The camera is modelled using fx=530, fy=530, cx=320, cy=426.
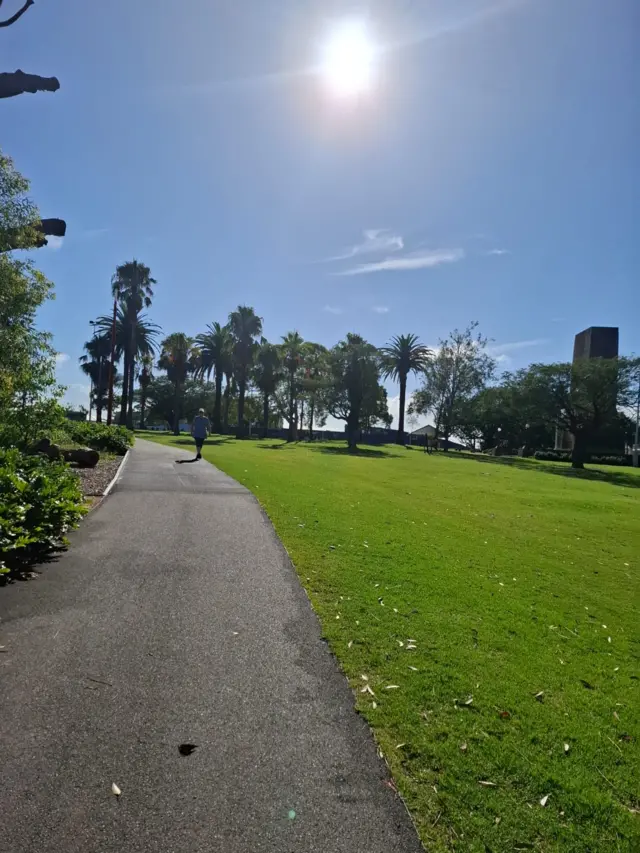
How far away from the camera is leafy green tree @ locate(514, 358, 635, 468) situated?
36.8 metres

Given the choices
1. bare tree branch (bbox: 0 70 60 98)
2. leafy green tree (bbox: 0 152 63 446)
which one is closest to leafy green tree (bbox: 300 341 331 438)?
leafy green tree (bbox: 0 152 63 446)

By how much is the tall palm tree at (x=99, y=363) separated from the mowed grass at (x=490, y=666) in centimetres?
5295

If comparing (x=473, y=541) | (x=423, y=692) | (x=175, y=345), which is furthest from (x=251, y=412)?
(x=423, y=692)

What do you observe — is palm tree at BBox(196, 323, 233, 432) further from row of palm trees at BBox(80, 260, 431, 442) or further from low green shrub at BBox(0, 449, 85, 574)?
low green shrub at BBox(0, 449, 85, 574)

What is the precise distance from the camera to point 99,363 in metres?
61.4

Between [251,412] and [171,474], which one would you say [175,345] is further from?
[171,474]

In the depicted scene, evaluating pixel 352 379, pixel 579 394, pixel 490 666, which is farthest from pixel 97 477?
pixel 352 379

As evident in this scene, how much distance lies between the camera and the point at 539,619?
5.58 metres

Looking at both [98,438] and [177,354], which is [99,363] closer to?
[177,354]

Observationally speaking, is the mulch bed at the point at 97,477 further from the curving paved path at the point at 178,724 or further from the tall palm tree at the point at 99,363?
the tall palm tree at the point at 99,363

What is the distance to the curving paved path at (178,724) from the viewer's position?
2.36 m

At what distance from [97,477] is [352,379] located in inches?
1479

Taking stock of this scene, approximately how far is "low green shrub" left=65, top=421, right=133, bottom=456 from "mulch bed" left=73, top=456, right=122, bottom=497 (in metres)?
2.51

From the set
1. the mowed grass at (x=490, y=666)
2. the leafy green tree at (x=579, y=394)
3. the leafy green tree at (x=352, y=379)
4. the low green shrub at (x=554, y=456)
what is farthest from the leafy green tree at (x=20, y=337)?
the low green shrub at (x=554, y=456)
